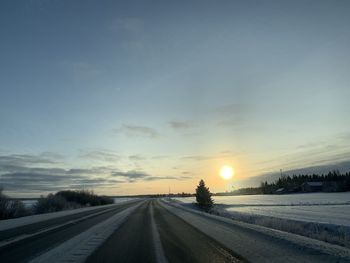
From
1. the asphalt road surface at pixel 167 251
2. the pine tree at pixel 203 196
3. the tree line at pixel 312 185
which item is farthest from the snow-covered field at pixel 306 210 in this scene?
the tree line at pixel 312 185

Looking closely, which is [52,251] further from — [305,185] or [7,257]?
[305,185]

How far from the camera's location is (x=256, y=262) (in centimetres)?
927

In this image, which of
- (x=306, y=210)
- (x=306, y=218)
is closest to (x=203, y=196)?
(x=306, y=210)

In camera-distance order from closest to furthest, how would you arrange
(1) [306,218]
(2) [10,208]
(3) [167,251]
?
(3) [167,251]
(1) [306,218]
(2) [10,208]

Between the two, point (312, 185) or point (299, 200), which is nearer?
point (299, 200)

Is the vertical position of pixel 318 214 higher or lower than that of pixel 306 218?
higher

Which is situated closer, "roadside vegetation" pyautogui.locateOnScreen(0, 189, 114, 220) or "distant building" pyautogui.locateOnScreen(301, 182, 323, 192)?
"roadside vegetation" pyautogui.locateOnScreen(0, 189, 114, 220)

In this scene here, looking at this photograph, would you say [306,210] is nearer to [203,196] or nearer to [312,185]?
[203,196]

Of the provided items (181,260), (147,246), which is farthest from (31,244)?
(181,260)

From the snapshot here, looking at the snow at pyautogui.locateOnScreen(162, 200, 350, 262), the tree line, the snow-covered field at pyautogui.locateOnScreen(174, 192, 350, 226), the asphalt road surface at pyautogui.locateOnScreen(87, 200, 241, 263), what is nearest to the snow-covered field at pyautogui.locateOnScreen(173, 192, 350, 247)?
the snow-covered field at pyautogui.locateOnScreen(174, 192, 350, 226)

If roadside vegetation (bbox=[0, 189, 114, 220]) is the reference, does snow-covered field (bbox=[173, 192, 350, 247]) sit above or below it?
below

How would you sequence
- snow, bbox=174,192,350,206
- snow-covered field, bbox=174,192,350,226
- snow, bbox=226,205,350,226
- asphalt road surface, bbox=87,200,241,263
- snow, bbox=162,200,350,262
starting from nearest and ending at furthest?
snow, bbox=162,200,350,262 → asphalt road surface, bbox=87,200,241,263 → snow, bbox=226,205,350,226 → snow-covered field, bbox=174,192,350,226 → snow, bbox=174,192,350,206

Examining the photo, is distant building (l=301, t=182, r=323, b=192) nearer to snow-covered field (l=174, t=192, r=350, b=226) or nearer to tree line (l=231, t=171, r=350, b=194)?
tree line (l=231, t=171, r=350, b=194)

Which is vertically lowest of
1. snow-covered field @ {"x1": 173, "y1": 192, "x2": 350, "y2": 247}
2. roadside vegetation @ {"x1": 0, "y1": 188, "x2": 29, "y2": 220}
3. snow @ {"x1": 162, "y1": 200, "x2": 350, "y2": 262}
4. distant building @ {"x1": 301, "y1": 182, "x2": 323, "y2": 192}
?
snow @ {"x1": 162, "y1": 200, "x2": 350, "y2": 262}
